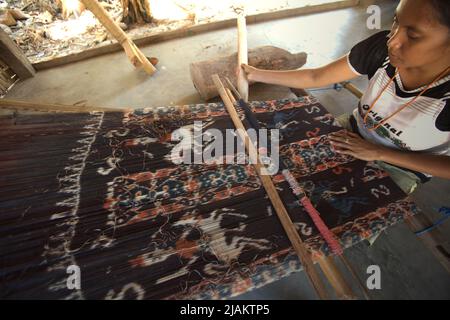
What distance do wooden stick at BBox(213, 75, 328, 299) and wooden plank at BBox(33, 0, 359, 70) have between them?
270 centimetres

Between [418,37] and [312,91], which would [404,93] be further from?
[312,91]

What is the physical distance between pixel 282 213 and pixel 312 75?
0.98m

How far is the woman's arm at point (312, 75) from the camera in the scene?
1521 mm

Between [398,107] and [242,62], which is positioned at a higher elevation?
[242,62]

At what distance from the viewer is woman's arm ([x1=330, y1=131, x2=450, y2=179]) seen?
1194 mm

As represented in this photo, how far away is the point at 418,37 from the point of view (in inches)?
37.0

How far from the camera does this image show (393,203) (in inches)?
51.9

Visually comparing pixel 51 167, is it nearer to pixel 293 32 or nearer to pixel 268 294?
pixel 268 294

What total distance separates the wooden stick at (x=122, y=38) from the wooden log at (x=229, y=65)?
0.82 metres

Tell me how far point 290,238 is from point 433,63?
39.4 inches
